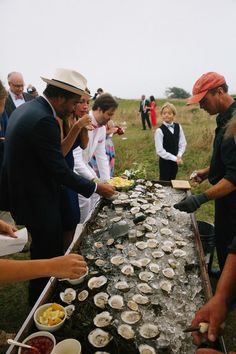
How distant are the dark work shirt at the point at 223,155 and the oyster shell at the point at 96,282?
149 centimetres

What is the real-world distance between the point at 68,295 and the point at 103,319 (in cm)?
31

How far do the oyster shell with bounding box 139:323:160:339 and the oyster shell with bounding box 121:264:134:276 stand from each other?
0.48m

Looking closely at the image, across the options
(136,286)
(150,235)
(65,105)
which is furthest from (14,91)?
(136,286)

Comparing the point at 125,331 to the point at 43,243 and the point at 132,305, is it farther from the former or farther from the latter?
the point at 43,243

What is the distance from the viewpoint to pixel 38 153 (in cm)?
237

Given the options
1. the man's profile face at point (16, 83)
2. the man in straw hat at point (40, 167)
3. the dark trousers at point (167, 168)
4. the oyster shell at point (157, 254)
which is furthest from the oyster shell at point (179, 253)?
the man's profile face at point (16, 83)

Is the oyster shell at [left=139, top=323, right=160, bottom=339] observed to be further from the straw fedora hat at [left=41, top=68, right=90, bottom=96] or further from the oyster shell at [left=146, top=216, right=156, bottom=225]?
the straw fedora hat at [left=41, top=68, right=90, bottom=96]

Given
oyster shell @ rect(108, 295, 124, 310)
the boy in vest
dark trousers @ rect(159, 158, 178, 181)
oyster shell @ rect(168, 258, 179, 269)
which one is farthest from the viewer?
dark trousers @ rect(159, 158, 178, 181)

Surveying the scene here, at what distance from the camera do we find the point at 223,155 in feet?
8.62

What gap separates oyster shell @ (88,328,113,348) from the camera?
1479 millimetres

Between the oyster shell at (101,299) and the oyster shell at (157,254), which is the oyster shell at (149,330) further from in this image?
the oyster shell at (157,254)

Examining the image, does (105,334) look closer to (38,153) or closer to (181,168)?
(38,153)

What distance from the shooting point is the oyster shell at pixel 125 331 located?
5.05 feet

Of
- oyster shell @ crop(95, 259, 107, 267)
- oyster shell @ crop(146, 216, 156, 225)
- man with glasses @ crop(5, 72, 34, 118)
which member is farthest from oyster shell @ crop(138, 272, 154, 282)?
man with glasses @ crop(5, 72, 34, 118)
